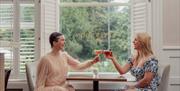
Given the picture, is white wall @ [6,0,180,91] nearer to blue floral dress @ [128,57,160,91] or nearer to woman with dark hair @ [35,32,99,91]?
blue floral dress @ [128,57,160,91]

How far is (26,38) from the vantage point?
4.04 meters

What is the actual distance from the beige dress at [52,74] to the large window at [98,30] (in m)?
0.78

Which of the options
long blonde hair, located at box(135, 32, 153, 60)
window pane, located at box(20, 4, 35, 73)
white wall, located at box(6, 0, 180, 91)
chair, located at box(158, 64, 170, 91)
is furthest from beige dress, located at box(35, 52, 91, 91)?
white wall, located at box(6, 0, 180, 91)

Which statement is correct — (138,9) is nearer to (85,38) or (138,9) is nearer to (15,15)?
(85,38)

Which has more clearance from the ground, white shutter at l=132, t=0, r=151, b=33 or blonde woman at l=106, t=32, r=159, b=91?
white shutter at l=132, t=0, r=151, b=33

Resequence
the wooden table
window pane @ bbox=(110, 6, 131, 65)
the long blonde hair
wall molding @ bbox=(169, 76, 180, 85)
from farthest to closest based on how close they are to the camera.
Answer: window pane @ bbox=(110, 6, 131, 65)
wall molding @ bbox=(169, 76, 180, 85)
the wooden table
the long blonde hair

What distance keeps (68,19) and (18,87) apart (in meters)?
1.20

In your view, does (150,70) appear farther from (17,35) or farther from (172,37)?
(17,35)

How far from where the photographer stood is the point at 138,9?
4.05 m

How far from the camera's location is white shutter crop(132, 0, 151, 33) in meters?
3.96

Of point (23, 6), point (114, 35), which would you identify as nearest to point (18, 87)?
point (23, 6)

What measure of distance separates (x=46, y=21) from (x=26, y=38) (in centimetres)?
36

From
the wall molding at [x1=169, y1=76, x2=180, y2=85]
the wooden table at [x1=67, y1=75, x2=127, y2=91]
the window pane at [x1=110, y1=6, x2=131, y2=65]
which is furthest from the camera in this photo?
the window pane at [x1=110, y1=6, x2=131, y2=65]

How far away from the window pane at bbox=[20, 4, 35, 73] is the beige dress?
67 centimetres
